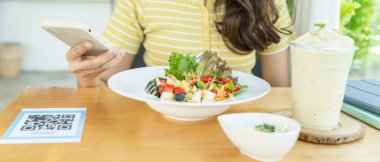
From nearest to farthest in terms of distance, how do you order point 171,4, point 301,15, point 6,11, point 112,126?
1. point 112,126
2. point 171,4
3. point 301,15
4. point 6,11

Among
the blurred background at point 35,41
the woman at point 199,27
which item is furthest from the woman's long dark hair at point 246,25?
the blurred background at point 35,41

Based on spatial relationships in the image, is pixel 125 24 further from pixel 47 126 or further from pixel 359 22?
pixel 359 22

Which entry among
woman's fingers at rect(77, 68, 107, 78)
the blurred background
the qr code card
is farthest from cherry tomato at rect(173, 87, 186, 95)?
the blurred background

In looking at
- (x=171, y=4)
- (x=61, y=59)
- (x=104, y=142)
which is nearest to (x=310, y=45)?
(x=104, y=142)

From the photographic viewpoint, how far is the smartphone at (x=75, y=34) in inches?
33.4

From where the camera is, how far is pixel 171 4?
4.49 ft

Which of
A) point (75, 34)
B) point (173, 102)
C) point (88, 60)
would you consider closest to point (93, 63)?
point (88, 60)

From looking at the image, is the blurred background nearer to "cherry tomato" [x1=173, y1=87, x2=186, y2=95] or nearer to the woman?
the woman

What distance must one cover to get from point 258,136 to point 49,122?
0.46m

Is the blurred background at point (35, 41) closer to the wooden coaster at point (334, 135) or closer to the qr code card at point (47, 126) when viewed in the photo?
the qr code card at point (47, 126)

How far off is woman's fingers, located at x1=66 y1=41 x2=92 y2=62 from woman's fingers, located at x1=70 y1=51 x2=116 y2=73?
0.07ft

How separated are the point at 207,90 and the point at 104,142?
25 cm

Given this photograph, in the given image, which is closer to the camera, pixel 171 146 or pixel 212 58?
pixel 171 146

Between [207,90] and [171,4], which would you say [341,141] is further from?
[171,4]
